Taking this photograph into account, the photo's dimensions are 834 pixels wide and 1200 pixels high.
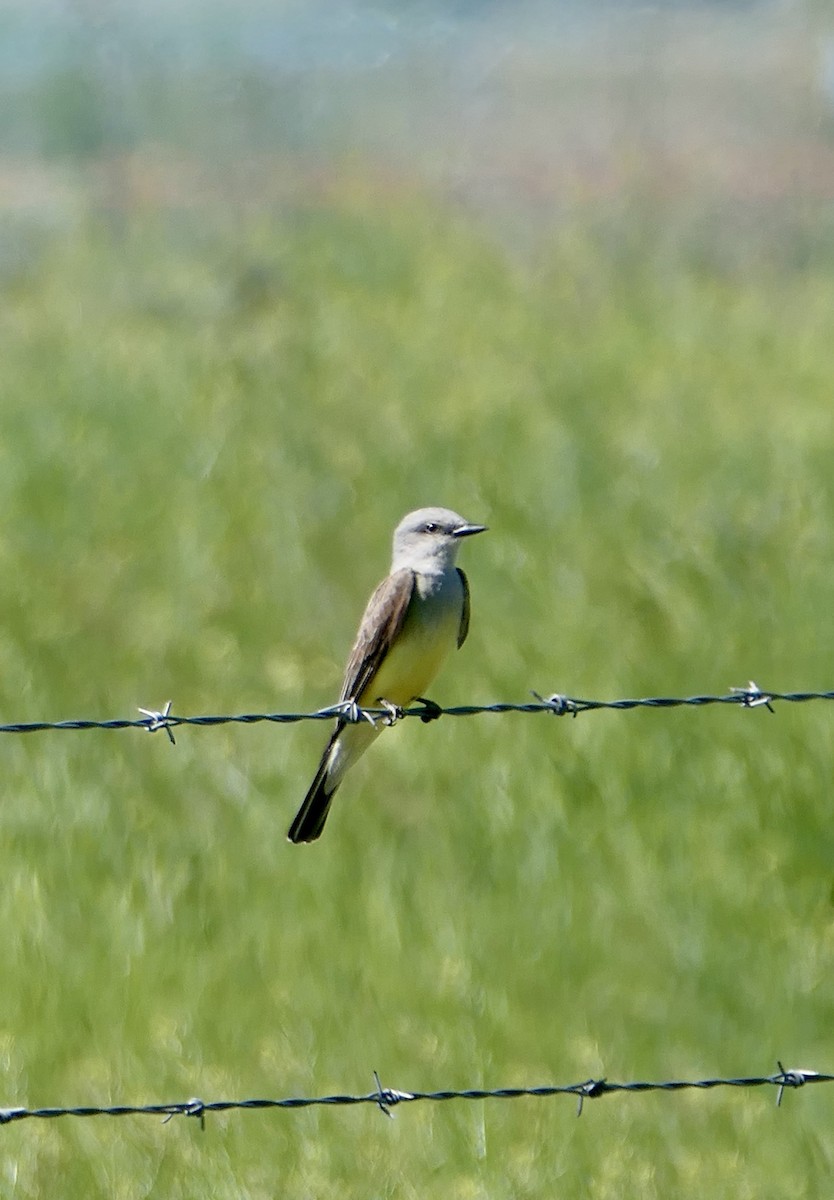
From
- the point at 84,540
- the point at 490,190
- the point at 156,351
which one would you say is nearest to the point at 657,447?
the point at 84,540

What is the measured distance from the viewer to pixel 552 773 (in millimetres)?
6430

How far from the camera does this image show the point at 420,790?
262 inches

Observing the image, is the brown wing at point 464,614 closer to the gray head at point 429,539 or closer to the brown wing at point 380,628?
the gray head at point 429,539

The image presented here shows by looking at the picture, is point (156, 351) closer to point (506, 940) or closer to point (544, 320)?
point (544, 320)

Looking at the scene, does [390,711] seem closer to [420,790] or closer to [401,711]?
[401,711]

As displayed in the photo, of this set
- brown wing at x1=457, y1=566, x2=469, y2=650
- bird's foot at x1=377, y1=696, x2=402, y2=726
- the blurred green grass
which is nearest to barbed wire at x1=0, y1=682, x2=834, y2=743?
bird's foot at x1=377, y1=696, x2=402, y2=726

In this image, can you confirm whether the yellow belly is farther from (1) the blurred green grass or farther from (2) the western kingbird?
(1) the blurred green grass

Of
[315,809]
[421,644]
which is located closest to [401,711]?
[421,644]

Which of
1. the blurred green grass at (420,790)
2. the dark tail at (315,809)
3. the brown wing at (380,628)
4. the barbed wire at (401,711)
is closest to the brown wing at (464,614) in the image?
the brown wing at (380,628)

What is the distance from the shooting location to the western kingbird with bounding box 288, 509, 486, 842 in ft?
16.7

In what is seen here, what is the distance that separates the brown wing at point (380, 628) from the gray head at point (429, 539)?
120 mm

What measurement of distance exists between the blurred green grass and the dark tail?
0.53 metres

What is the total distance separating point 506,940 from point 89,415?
602 cm

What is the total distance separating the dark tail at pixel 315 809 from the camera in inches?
196
